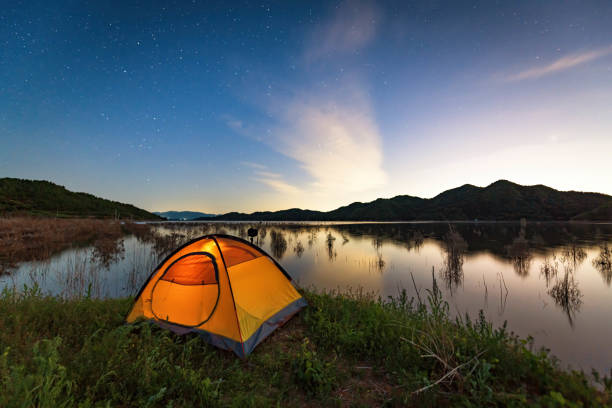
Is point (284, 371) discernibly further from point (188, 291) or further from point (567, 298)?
point (567, 298)

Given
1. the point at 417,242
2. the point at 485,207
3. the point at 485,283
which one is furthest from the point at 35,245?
the point at 485,207

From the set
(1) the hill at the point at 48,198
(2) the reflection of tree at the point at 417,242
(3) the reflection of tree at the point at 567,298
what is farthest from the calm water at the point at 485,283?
(1) the hill at the point at 48,198

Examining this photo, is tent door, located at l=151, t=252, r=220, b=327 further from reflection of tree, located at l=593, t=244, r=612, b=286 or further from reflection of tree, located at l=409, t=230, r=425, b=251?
reflection of tree, located at l=409, t=230, r=425, b=251

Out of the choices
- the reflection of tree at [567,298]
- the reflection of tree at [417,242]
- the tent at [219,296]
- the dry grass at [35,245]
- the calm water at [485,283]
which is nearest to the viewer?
the tent at [219,296]

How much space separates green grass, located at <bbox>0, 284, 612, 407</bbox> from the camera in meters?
2.87

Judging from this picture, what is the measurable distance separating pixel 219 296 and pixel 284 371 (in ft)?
6.51

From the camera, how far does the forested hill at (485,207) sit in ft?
338

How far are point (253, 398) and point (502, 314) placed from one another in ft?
30.0

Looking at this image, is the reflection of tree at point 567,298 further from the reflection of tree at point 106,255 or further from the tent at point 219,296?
the reflection of tree at point 106,255

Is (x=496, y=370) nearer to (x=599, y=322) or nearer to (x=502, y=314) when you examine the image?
(x=502, y=314)

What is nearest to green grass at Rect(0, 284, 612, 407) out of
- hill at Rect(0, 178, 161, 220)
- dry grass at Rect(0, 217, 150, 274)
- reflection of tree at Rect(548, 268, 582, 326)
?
reflection of tree at Rect(548, 268, 582, 326)

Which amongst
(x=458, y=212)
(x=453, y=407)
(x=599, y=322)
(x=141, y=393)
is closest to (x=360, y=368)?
(x=453, y=407)

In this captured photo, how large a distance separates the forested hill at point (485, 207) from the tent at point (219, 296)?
117m

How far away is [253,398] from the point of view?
3.29m
